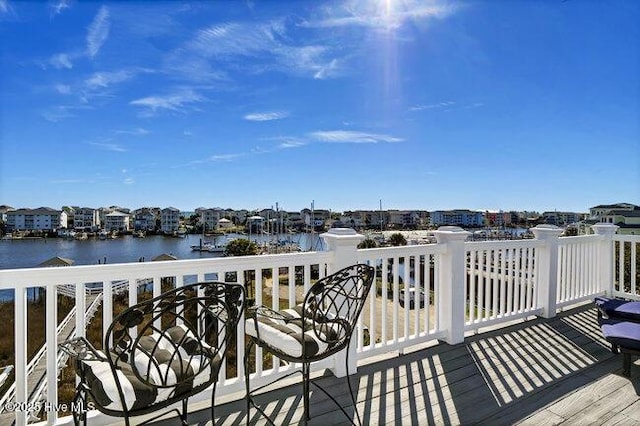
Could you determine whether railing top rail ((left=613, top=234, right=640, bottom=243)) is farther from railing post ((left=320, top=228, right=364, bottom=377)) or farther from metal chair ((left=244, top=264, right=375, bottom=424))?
metal chair ((left=244, top=264, right=375, bottom=424))

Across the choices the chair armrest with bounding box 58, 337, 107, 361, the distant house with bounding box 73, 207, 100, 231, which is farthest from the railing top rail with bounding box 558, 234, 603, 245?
the distant house with bounding box 73, 207, 100, 231

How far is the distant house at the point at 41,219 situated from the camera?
755 inches

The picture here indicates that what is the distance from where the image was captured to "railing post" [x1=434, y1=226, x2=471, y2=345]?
3354mm

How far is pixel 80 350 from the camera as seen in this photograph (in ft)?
4.61

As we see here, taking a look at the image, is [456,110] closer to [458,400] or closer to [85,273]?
[458,400]

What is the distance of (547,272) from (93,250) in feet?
95.6

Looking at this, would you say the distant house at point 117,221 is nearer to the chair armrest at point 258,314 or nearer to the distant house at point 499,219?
the distant house at point 499,219

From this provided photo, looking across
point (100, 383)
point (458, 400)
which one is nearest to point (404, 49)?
point (458, 400)

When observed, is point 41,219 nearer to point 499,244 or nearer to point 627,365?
point 499,244

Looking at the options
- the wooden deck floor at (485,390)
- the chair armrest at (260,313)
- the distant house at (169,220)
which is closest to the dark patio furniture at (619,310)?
the wooden deck floor at (485,390)

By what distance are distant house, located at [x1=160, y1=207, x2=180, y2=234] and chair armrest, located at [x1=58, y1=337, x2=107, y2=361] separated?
38.6 metres

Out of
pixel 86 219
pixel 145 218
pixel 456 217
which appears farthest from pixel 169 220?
pixel 456 217

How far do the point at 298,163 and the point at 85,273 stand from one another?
1422 cm

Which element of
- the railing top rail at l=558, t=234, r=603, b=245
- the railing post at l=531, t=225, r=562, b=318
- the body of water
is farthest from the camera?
the body of water
